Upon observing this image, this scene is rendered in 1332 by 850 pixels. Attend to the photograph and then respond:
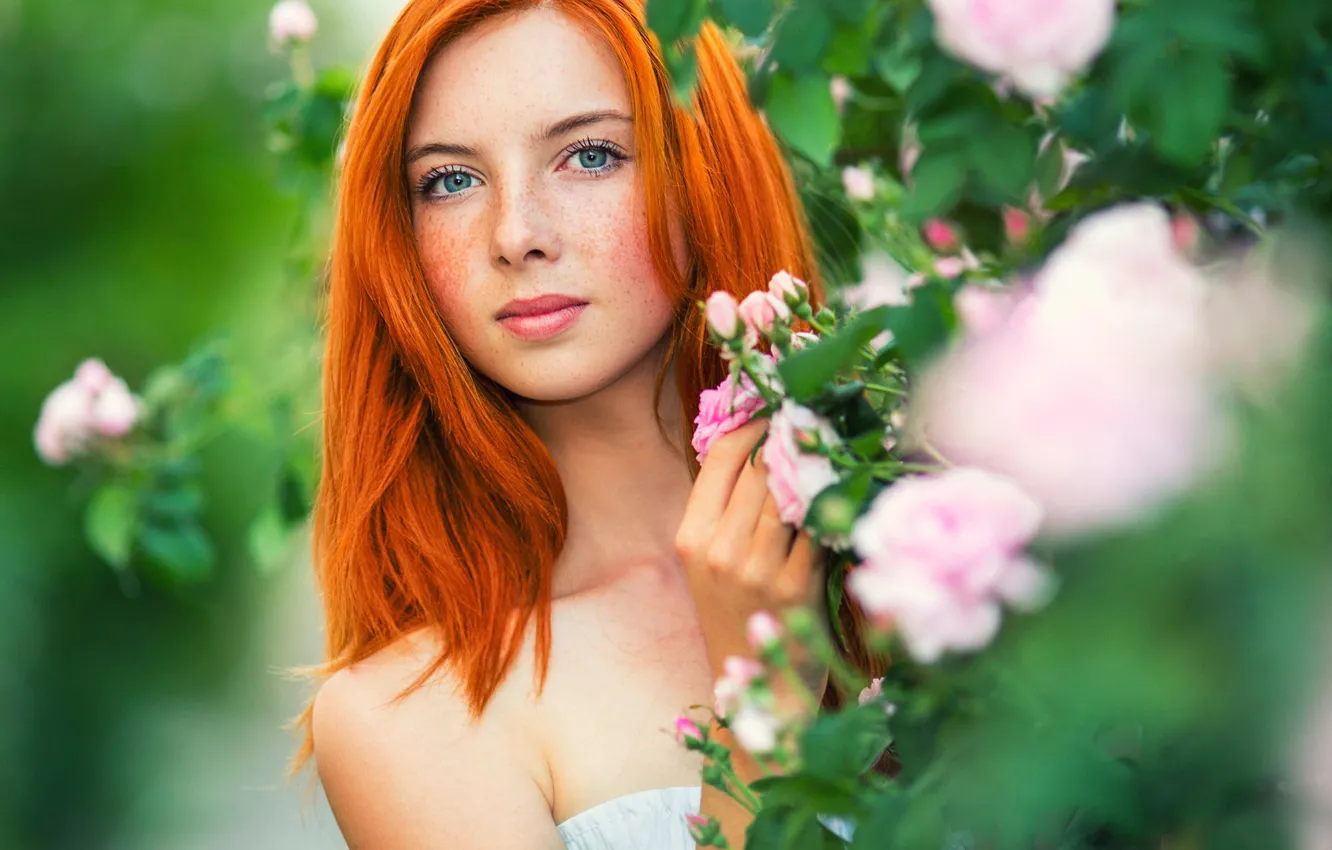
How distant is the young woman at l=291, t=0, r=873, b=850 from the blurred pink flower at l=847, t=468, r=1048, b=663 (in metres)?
0.91

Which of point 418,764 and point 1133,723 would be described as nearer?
point 1133,723

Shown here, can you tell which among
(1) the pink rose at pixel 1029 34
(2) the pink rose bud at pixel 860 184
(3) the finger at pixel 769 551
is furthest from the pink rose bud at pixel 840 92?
(1) the pink rose at pixel 1029 34

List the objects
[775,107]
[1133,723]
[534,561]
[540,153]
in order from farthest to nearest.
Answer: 1. [534,561]
2. [540,153]
3. [775,107]
4. [1133,723]

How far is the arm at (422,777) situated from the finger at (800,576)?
1.99 ft

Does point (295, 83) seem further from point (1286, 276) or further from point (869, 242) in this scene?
point (1286, 276)

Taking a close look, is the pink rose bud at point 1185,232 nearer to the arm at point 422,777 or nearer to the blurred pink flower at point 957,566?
the blurred pink flower at point 957,566

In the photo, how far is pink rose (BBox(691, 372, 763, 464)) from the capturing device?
5.29 ft

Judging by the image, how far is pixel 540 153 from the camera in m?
2.03

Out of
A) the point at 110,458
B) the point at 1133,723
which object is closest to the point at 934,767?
→ the point at 1133,723

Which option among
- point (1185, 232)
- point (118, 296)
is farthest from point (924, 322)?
point (118, 296)

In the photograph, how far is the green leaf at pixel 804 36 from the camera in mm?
1139

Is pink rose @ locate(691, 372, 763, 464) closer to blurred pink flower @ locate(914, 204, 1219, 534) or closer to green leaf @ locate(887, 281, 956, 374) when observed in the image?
green leaf @ locate(887, 281, 956, 374)

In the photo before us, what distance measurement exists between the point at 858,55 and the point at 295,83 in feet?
6.70

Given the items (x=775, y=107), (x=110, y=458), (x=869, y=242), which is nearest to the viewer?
(x=775, y=107)
